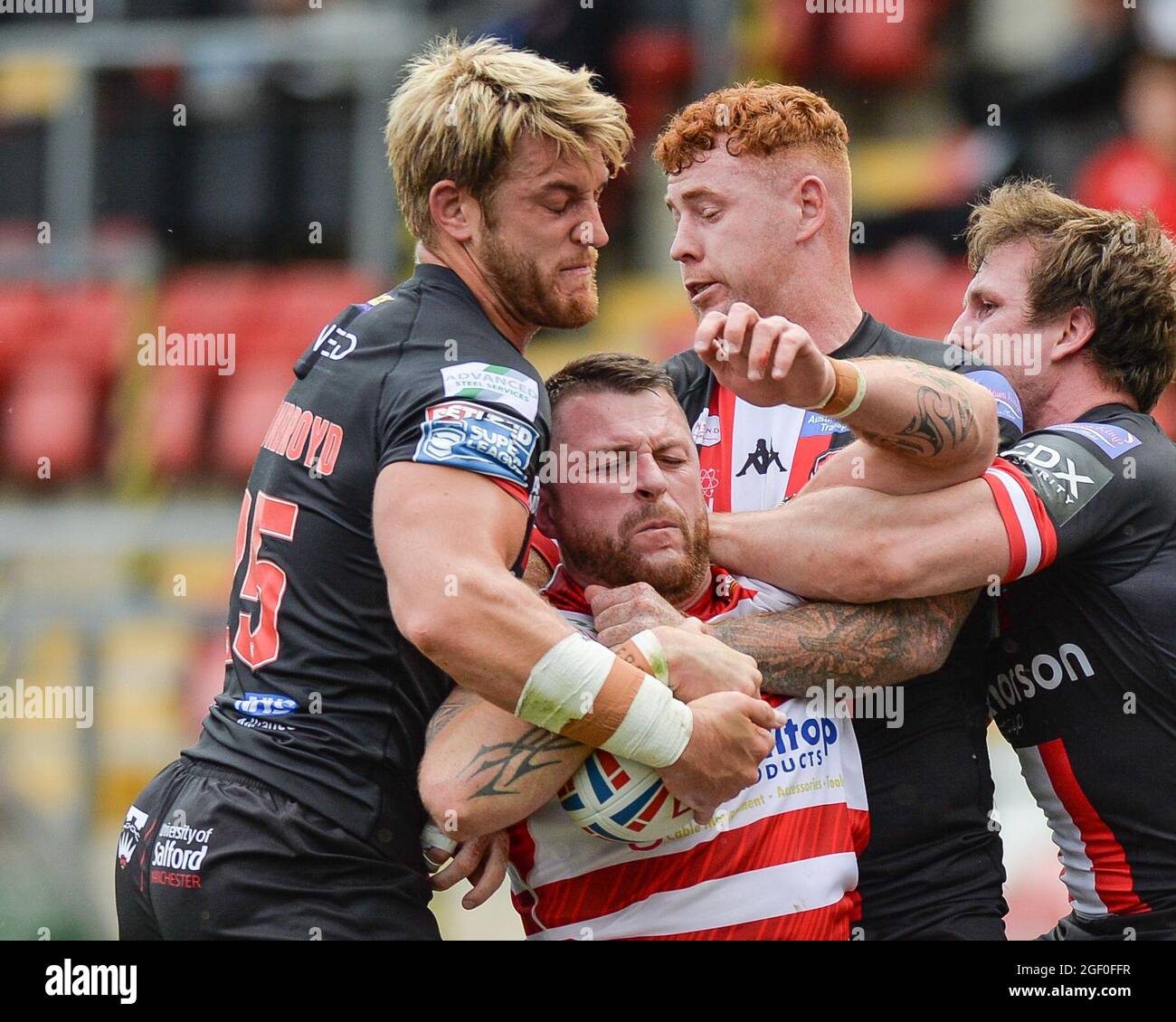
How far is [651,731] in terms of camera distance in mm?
3209

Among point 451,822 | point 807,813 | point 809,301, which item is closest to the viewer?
point 451,822

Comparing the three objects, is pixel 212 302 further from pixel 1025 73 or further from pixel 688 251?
pixel 688 251

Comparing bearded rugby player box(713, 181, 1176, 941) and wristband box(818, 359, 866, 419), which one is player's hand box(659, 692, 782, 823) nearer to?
bearded rugby player box(713, 181, 1176, 941)

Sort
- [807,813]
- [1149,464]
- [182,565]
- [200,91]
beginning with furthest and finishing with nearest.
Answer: [200,91], [182,565], [1149,464], [807,813]

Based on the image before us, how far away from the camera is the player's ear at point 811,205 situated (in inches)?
173

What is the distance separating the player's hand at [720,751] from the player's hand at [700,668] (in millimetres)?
38

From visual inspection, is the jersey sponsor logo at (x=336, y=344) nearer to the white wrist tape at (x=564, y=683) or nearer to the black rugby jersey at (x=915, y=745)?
the white wrist tape at (x=564, y=683)

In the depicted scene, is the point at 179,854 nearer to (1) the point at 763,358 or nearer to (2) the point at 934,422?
(1) the point at 763,358

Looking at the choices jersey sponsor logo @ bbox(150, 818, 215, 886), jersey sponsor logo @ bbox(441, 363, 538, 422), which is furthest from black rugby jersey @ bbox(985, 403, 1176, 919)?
jersey sponsor logo @ bbox(150, 818, 215, 886)

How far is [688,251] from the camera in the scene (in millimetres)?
4363

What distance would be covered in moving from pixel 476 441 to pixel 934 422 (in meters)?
1.02

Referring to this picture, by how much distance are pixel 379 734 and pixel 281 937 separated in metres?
0.48

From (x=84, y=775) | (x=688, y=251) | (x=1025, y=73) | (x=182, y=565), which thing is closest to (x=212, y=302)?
(x=182, y=565)

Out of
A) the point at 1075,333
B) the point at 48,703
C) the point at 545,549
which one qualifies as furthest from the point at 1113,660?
the point at 48,703
